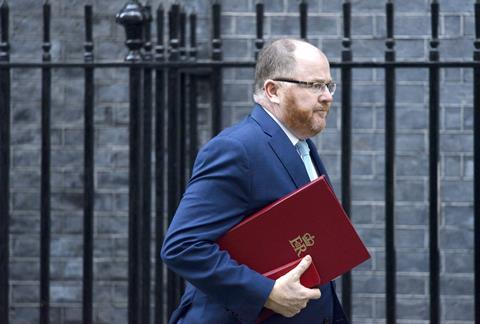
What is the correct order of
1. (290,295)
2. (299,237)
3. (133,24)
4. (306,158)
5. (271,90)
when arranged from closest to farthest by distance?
(290,295) → (299,237) → (271,90) → (306,158) → (133,24)

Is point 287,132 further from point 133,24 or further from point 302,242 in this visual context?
point 133,24

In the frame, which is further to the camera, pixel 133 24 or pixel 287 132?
pixel 133 24

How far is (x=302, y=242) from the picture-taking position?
3621 mm

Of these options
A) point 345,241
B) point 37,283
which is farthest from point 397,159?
point 345,241

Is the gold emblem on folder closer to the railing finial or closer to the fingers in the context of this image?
the fingers

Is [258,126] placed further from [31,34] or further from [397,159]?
[31,34]

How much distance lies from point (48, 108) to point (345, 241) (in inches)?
78.2

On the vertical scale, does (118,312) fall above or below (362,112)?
below

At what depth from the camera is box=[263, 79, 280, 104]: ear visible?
12.2ft

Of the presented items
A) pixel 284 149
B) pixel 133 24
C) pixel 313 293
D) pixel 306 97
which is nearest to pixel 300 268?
pixel 313 293

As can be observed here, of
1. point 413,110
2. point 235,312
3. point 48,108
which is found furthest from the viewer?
point 413,110

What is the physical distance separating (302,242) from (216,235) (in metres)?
0.26

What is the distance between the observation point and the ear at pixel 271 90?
12.2 feet

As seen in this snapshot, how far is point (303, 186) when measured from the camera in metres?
3.64
